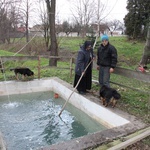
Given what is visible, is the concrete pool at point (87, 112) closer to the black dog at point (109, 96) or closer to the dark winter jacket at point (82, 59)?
the black dog at point (109, 96)

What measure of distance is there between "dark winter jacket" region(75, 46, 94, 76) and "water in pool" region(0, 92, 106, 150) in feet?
3.59

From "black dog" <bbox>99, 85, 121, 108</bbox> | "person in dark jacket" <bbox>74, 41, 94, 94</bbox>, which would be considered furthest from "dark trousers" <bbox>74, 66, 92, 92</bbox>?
"black dog" <bbox>99, 85, 121, 108</bbox>

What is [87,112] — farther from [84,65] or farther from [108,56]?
[108,56]

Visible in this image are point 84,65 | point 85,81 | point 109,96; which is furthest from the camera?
point 85,81

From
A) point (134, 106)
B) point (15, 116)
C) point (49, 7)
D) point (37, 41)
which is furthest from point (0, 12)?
point (134, 106)

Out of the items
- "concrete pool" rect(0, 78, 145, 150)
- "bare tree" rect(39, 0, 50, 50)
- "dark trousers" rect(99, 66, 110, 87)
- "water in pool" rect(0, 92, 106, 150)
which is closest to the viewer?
"concrete pool" rect(0, 78, 145, 150)

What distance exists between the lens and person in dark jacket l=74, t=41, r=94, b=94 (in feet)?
16.4

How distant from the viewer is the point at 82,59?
16.4 feet

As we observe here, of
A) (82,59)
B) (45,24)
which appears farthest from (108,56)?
(45,24)

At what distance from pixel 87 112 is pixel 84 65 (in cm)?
115

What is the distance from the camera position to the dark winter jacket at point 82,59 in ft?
16.4

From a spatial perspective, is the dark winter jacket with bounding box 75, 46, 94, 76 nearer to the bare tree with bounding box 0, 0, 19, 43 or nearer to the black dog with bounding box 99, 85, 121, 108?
the black dog with bounding box 99, 85, 121, 108

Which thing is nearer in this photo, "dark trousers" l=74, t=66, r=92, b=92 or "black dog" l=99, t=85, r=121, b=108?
"black dog" l=99, t=85, r=121, b=108

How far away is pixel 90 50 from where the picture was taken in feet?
16.7
